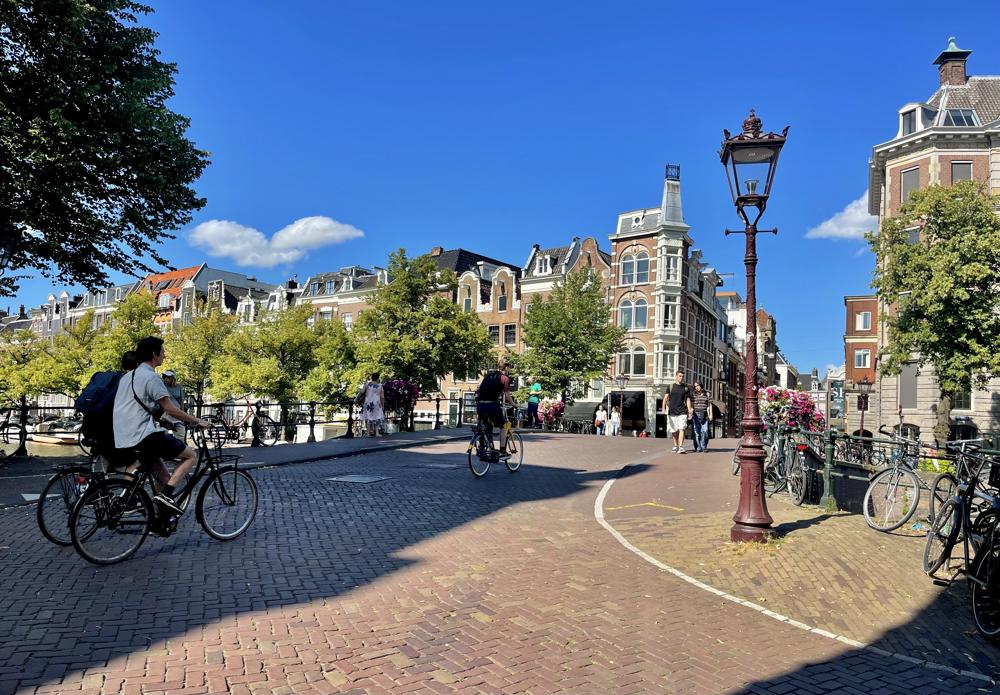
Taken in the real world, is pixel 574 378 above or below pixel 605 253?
below

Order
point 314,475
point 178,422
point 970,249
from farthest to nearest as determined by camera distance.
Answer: point 970,249, point 314,475, point 178,422

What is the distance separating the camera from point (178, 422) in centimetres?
692

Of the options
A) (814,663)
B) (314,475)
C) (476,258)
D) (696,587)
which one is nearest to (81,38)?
(314,475)

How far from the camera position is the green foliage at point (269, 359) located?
42219mm

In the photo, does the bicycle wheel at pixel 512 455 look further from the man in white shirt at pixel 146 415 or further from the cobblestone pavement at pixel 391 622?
the man in white shirt at pixel 146 415

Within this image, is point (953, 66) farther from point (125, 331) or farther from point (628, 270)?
point (125, 331)

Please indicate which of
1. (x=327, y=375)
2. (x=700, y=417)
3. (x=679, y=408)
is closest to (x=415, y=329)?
(x=700, y=417)

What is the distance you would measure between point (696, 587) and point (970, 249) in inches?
1048

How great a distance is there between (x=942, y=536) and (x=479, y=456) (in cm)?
736

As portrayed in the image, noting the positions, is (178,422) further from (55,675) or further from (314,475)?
(314,475)

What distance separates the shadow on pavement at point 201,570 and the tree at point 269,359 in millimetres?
33795

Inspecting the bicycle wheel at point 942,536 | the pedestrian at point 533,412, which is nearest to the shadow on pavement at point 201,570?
the bicycle wheel at point 942,536

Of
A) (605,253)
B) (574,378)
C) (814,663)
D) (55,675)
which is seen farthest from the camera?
(605,253)

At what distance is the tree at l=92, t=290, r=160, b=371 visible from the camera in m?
39.8
